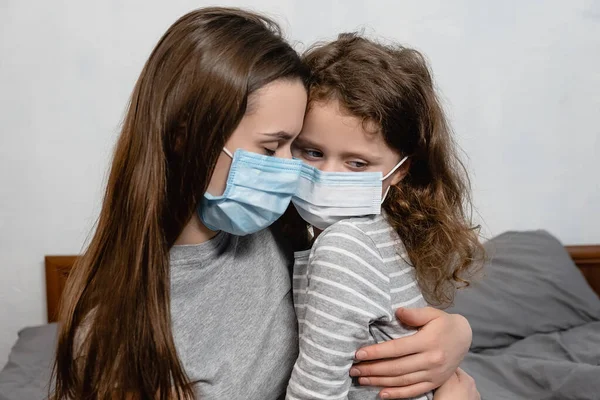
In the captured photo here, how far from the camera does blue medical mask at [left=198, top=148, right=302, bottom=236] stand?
1141mm

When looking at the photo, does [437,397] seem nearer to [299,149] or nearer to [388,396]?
[388,396]

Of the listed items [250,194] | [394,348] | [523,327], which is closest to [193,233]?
[250,194]

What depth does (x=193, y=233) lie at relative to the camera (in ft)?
3.98

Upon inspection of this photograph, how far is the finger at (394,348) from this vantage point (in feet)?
3.85

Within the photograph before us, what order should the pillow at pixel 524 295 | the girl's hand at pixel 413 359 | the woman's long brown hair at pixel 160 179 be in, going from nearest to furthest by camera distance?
the woman's long brown hair at pixel 160 179
the girl's hand at pixel 413 359
the pillow at pixel 524 295

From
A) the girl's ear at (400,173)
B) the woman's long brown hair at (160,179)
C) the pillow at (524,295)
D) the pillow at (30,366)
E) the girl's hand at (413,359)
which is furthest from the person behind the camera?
the pillow at (524,295)

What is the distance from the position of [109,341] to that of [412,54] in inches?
29.8

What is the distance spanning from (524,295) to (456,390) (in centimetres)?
127

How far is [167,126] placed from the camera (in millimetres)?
1099

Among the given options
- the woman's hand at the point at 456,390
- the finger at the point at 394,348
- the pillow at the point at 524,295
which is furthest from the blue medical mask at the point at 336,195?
the pillow at the point at 524,295

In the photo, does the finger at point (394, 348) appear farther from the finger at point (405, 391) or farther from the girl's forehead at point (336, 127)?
the girl's forehead at point (336, 127)

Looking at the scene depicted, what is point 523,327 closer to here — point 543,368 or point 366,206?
point 543,368

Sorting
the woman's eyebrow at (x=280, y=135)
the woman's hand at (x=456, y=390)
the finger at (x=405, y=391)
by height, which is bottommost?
the woman's hand at (x=456, y=390)

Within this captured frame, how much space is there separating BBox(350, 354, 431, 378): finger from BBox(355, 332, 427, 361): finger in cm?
1
